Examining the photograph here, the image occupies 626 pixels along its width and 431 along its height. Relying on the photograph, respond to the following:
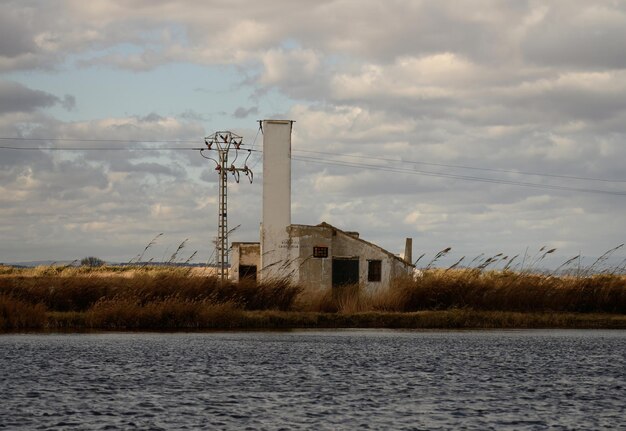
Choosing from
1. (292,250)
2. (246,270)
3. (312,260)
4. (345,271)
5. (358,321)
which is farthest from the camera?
(246,270)

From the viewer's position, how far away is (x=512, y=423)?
63.3 ft

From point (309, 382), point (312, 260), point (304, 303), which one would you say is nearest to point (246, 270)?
point (312, 260)

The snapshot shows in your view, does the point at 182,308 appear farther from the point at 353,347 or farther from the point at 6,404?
the point at 6,404

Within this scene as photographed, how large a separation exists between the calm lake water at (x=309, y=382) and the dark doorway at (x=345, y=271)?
9.73 meters

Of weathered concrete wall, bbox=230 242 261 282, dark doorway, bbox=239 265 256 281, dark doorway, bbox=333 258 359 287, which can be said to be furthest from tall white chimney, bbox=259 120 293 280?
dark doorway, bbox=333 258 359 287

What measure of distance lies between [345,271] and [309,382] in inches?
884

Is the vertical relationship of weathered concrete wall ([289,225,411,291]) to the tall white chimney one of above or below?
below

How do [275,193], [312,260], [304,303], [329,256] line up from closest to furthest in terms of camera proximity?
1. [304,303]
2. [312,260]
3. [329,256]
4. [275,193]

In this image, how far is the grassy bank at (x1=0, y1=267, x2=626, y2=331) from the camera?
129 feet

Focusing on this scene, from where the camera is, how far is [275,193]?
1870 inches

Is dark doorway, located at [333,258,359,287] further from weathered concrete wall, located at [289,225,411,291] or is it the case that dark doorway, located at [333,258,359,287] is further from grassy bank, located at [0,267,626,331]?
grassy bank, located at [0,267,626,331]

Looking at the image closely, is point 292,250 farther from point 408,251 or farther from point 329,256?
point 408,251

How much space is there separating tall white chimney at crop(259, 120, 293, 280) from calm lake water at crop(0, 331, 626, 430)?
1021cm

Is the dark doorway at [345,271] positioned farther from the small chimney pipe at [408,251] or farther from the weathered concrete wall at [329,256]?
the small chimney pipe at [408,251]
